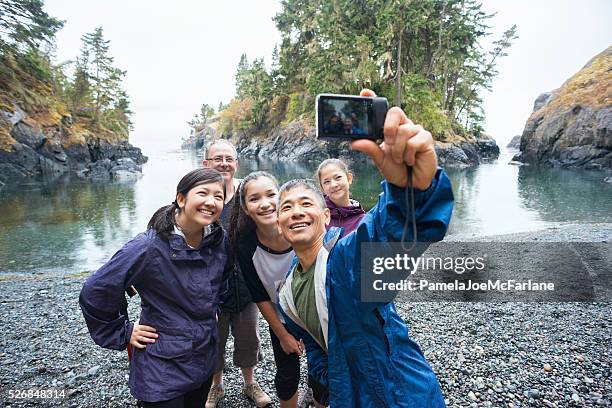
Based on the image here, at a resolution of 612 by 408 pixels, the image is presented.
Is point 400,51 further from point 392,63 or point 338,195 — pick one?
point 338,195

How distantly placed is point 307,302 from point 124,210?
64.0 ft

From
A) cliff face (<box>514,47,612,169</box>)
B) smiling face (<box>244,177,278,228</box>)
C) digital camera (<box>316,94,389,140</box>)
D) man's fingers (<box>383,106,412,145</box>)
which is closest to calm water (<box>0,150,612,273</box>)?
cliff face (<box>514,47,612,169</box>)

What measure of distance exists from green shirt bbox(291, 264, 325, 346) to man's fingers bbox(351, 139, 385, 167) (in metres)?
0.90

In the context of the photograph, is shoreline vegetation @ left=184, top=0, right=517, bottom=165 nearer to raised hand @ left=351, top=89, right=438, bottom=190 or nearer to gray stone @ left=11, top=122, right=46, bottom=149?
gray stone @ left=11, top=122, right=46, bottom=149

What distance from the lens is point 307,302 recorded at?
2.01 m

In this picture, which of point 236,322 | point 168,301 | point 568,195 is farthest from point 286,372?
point 568,195

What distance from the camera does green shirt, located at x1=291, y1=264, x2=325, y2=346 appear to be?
1988 millimetres

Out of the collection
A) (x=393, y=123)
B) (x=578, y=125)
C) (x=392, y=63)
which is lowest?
(x=393, y=123)

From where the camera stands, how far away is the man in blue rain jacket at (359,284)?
53.7 inches

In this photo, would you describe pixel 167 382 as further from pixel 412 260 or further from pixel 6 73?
pixel 6 73

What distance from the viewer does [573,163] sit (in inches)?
1305

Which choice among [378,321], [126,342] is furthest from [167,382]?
[378,321]

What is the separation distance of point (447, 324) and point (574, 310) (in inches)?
82.1

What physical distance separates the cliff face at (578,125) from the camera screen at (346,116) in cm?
3869
